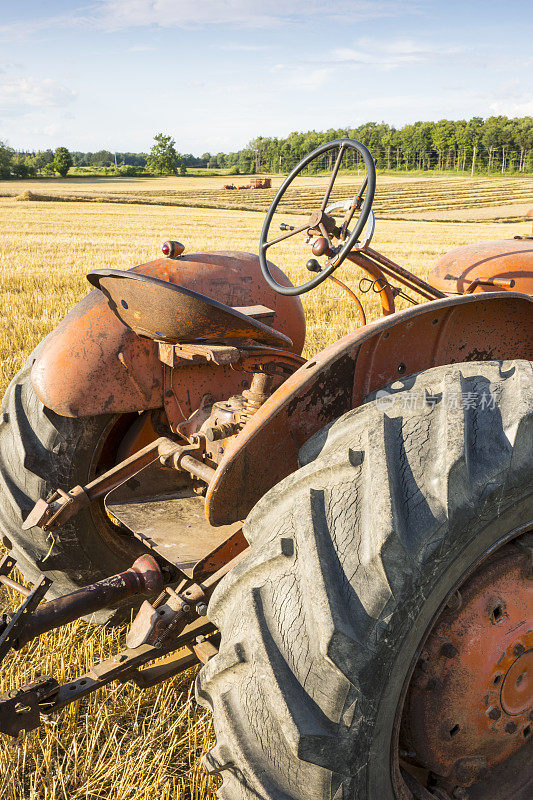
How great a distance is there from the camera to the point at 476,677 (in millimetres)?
1543

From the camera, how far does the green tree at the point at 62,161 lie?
201 feet

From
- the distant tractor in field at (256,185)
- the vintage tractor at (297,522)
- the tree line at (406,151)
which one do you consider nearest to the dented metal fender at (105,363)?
the vintage tractor at (297,522)

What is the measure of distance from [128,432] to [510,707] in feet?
5.10

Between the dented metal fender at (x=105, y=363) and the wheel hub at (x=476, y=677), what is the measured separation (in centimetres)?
119

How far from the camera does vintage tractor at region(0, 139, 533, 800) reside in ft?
4.20

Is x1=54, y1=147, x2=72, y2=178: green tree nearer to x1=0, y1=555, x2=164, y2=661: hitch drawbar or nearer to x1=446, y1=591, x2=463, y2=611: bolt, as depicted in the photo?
x1=0, y1=555, x2=164, y2=661: hitch drawbar

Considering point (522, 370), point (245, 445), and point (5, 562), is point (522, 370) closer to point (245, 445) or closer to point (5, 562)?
point (245, 445)

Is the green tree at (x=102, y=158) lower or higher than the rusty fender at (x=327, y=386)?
higher

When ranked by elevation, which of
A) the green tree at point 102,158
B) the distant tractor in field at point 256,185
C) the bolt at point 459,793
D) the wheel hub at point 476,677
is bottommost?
the bolt at point 459,793

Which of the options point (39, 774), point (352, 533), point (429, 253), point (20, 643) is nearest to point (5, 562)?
point (20, 643)

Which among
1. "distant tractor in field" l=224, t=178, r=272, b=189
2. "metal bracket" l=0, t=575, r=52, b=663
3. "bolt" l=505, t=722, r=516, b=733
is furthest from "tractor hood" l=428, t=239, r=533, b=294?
"distant tractor in field" l=224, t=178, r=272, b=189

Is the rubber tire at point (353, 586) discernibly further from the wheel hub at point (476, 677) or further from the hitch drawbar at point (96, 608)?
the hitch drawbar at point (96, 608)

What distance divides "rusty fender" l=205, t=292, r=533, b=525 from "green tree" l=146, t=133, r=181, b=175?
76527 mm

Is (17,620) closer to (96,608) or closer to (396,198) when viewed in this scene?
(96,608)
